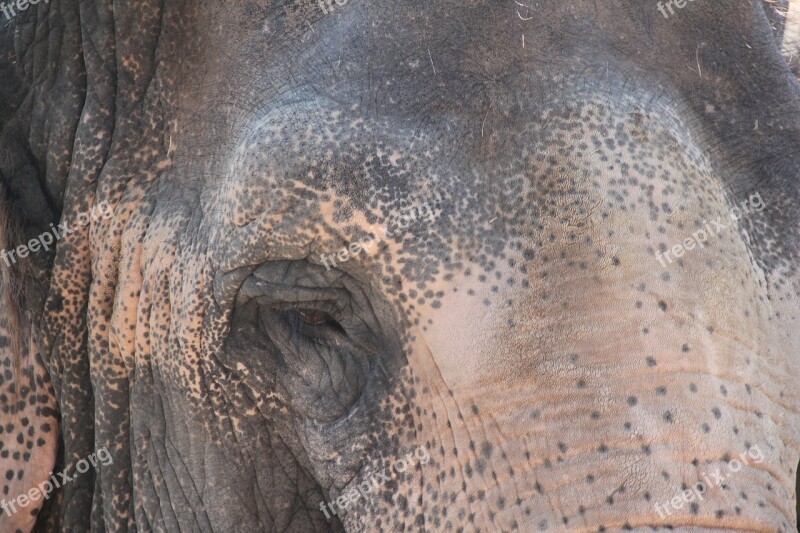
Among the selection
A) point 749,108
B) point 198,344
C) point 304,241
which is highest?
point 304,241

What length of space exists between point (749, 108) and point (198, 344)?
116cm

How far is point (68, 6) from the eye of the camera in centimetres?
229

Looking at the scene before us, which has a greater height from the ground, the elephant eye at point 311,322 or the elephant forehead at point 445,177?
the elephant forehead at point 445,177

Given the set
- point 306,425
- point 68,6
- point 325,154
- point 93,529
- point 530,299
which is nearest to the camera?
point 530,299

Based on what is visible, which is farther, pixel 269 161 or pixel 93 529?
pixel 93 529

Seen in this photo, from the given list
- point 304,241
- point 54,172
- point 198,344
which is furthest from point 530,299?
point 54,172

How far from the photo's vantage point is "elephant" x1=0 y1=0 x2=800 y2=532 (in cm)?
170

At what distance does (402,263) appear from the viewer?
6.01 ft

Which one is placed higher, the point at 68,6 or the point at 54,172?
the point at 68,6

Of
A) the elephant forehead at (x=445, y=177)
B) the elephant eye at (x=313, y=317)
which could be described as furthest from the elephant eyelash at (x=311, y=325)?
the elephant forehead at (x=445, y=177)

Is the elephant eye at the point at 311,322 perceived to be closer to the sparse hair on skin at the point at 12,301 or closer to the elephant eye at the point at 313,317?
the elephant eye at the point at 313,317

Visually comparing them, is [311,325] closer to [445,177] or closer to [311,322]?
[311,322]

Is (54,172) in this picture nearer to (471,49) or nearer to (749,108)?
(471,49)

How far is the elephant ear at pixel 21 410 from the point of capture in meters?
→ 2.35
